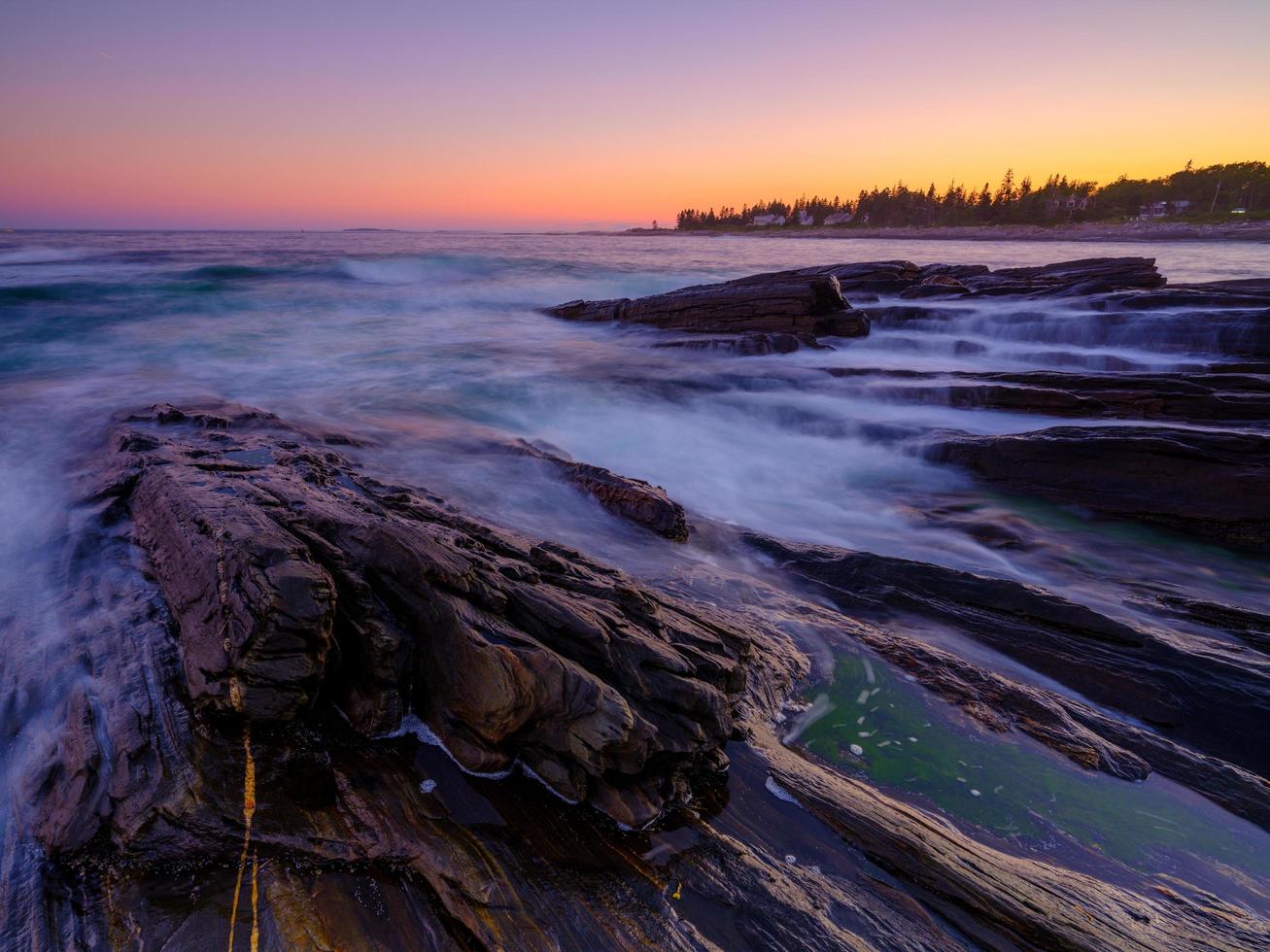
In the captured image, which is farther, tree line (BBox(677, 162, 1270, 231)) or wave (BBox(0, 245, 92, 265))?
tree line (BBox(677, 162, 1270, 231))

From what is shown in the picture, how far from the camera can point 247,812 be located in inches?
103

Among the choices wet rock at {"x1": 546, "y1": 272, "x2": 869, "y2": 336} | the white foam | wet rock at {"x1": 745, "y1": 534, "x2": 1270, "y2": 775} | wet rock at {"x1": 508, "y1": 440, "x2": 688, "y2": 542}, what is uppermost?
wet rock at {"x1": 546, "y1": 272, "x2": 869, "y2": 336}

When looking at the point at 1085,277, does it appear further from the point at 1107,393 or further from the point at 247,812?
the point at 247,812

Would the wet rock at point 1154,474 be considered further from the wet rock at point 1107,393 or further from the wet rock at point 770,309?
the wet rock at point 770,309

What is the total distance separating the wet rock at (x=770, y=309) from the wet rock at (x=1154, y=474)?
9087 millimetres

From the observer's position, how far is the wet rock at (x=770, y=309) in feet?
55.4

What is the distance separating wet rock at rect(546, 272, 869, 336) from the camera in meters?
16.9

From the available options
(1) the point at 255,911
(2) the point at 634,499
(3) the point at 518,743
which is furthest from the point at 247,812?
(2) the point at 634,499

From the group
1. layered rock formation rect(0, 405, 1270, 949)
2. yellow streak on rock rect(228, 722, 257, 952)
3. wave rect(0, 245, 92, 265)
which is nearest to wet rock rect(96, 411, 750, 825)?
layered rock formation rect(0, 405, 1270, 949)

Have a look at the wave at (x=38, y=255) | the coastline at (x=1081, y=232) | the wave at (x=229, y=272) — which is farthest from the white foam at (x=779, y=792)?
the coastline at (x=1081, y=232)

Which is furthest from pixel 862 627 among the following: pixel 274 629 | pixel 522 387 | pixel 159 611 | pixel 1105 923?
pixel 522 387

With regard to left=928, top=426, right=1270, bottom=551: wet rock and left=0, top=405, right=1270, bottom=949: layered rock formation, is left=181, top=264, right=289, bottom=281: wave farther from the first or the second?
left=928, top=426, right=1270, bottom=551: wet rock

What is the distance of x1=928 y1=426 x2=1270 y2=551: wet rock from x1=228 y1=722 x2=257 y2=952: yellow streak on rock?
30.0ft

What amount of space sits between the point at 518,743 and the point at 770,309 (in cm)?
1588
